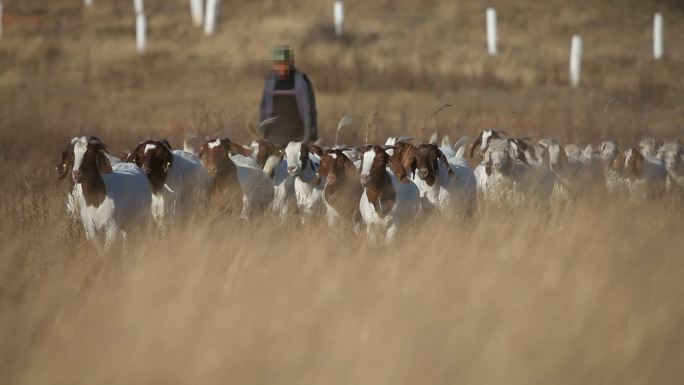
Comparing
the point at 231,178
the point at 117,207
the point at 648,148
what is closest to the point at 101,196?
the point at 117,207

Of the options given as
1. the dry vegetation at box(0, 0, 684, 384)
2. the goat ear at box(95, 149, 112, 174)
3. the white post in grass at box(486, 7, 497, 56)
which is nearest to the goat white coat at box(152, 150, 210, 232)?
the goat ear at box(95, 149, 112, 174)

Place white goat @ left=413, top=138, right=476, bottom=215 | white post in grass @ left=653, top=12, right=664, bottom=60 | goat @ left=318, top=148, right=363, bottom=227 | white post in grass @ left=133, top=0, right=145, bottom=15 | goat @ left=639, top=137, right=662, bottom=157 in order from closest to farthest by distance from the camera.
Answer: goat @ left=318, top=148, right=363, bottom=227 → white goat @ left=413, top=138, right=476, bottom=215 → goat @ left=639, top=137, right=662, bottom=157 → white post in grass @ left=653, top=12, right=664, bottom=60 → white post in grass @ left=133, top=0, right=145, bottom=15

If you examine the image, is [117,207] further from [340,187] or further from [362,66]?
[362,66]

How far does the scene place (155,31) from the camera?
40.5 meters

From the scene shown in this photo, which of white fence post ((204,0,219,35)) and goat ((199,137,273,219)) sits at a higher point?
white fence post ((204,0,219,35))

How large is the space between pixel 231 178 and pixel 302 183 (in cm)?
88

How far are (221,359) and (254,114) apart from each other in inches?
813

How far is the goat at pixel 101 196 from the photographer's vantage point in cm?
1177

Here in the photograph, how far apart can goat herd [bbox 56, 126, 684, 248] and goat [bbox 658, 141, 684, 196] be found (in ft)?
6.56

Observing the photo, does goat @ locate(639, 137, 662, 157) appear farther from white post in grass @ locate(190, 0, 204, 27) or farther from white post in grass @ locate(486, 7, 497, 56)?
white post in grass @ locate(190, 0, 204, 27)

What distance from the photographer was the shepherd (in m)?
15.3

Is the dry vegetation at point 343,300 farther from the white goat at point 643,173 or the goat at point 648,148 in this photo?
the goat at point 648,148

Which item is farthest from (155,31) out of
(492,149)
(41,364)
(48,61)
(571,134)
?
(41,364)

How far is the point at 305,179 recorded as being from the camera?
14305 mm
